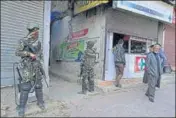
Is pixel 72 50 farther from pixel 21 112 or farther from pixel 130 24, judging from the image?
pixel 21 112

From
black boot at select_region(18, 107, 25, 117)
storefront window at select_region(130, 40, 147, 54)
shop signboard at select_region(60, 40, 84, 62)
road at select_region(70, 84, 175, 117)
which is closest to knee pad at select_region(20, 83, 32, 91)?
black boot at select_region(18, 107, 25, 117)

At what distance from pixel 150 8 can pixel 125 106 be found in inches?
200

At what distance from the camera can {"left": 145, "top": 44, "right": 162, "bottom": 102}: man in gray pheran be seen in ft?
25.4

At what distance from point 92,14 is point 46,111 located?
5.74 m

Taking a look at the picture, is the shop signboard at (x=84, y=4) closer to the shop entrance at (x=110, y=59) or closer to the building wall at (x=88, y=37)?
the building wall at (x=88, y=37)

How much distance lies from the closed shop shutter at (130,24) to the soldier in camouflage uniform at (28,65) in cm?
472

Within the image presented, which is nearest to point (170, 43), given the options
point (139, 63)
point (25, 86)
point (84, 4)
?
point (139, 63)

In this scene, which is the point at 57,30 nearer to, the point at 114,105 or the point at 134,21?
the point at 134,21

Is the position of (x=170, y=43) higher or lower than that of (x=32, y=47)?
higher

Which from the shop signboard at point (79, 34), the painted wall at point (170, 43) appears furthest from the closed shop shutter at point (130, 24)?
the shop signboard at point (79, 34)

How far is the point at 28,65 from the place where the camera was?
5879 millimetres

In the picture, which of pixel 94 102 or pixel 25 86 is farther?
pixel 94 102

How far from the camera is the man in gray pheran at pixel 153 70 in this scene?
7.73m

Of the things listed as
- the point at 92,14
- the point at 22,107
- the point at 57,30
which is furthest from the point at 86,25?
the point at 22,107
